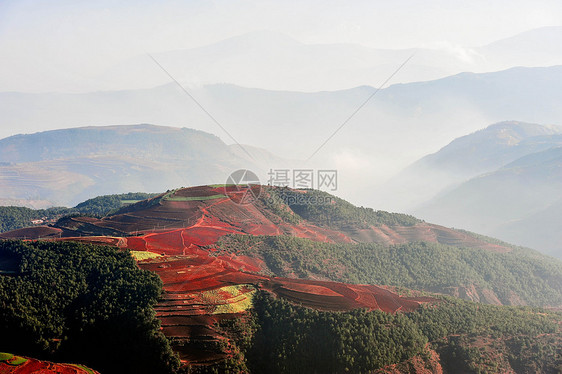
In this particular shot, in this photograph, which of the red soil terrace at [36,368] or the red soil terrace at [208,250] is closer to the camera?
the red soil terrace at [36,368]

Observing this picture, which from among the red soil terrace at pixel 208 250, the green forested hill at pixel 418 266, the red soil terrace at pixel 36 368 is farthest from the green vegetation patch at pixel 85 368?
the green forested hill at pixel 418 266

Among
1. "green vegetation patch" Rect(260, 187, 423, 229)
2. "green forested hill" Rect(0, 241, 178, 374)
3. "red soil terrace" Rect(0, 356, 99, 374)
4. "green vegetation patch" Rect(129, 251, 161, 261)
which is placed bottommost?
"red soil terrace" Rect(0, 356, 99, 374)

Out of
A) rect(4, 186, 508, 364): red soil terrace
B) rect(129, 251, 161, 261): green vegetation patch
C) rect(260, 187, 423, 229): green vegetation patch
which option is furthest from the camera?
rect(260, 187, 423, 229): green vegetation patch

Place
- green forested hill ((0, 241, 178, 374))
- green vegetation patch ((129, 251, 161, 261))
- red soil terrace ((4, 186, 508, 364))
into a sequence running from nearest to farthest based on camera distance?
green forested hill ((0, 241, 178, 374)) → red soil terrace ((4, 186, 508, 364)) → green vegetation patch ((129, 251, 161, 261))

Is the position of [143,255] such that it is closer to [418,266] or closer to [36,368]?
[36,368]

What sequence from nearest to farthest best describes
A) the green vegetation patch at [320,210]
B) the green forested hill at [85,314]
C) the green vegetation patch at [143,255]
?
the green forested hill at [85,314]
the green vegetation patch at [143,255]
the green vegetation patch at [320,210]

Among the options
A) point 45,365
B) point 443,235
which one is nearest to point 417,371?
point 45,365

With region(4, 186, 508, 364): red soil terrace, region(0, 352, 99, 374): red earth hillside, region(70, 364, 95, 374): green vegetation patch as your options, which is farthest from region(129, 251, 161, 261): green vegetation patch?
region(0, 352, 99, 374): red earth hillside

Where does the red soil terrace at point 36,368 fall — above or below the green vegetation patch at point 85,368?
above

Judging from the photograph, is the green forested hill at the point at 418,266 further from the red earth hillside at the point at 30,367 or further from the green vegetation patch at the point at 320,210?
the red earth hillside at the point at 30,367

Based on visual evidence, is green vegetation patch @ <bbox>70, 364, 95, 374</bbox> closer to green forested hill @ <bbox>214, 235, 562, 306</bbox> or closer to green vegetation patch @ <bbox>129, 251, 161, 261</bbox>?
green vegetation patch @ <bbox>129, 251, 161, 261</bbox>

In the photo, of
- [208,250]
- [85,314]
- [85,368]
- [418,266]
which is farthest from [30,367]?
[418,266]

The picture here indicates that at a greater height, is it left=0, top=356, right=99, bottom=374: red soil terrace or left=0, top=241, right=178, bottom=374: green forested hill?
left=0, top=241, right=178, bottom=374: green forested hill
